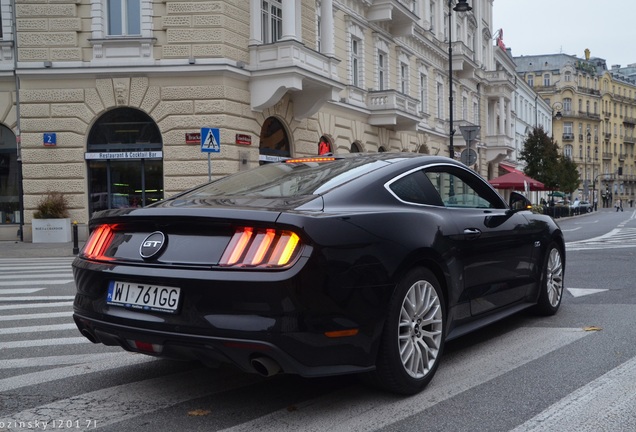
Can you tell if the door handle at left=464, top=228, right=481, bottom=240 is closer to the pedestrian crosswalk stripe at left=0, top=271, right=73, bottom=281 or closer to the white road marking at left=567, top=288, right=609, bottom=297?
the white road marking at left=567, top=288, right=609, bottom=297

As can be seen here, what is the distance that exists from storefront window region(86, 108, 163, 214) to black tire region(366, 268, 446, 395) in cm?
1656

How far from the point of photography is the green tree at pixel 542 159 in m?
49.6

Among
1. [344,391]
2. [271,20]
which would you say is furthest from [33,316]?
[271,20]

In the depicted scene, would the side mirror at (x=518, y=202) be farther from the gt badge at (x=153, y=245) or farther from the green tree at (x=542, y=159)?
the green tree at (x=542, y=159)

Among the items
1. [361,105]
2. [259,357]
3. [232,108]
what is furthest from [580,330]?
[361,105]

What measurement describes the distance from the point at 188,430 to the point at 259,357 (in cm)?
53

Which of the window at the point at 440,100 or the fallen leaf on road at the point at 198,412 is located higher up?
the window at the point at 440,100

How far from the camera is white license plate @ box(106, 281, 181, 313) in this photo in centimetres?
354

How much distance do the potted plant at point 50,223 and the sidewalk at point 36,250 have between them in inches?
24.1

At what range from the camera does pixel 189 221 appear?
11.9 ft

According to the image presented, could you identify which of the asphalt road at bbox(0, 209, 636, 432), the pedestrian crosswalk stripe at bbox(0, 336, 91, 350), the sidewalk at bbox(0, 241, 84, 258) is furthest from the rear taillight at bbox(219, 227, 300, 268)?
the sidewalk at bbox(0, 241, 84, 258)

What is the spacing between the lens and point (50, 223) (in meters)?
18.9

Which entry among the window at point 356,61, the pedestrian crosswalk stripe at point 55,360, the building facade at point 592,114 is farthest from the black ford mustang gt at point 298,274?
the building facade at point 592,114

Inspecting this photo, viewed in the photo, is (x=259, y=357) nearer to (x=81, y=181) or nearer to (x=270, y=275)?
(x=270, y=275)
